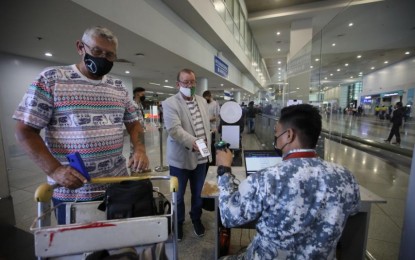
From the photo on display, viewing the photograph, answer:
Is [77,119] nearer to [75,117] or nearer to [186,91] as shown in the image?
[75,117]

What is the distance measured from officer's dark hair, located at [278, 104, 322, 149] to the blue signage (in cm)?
756

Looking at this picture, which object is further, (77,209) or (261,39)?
(261,39)

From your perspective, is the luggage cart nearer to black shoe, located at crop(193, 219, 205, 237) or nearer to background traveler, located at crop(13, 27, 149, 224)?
background traveler, located at crop(13, 27, 149, 224)

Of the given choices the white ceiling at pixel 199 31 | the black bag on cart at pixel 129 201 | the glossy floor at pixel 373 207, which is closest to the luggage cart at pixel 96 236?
the black bag on cart at pixel 129 201

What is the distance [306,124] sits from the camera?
3.15 ft

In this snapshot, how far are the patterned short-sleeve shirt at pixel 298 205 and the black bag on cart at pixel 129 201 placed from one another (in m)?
0.37

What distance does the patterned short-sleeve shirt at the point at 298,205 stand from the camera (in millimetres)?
858

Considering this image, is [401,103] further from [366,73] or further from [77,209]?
[77,209]

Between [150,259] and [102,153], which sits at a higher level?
[102,153]

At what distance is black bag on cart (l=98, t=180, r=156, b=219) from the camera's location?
3.02ft

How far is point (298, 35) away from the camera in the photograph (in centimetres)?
801

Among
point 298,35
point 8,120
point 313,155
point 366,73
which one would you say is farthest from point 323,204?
point 298,35

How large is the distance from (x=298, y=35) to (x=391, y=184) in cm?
626

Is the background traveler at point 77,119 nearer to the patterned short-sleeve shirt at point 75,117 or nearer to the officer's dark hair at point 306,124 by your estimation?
the patterned short-sleeve shirt at point 75,117
